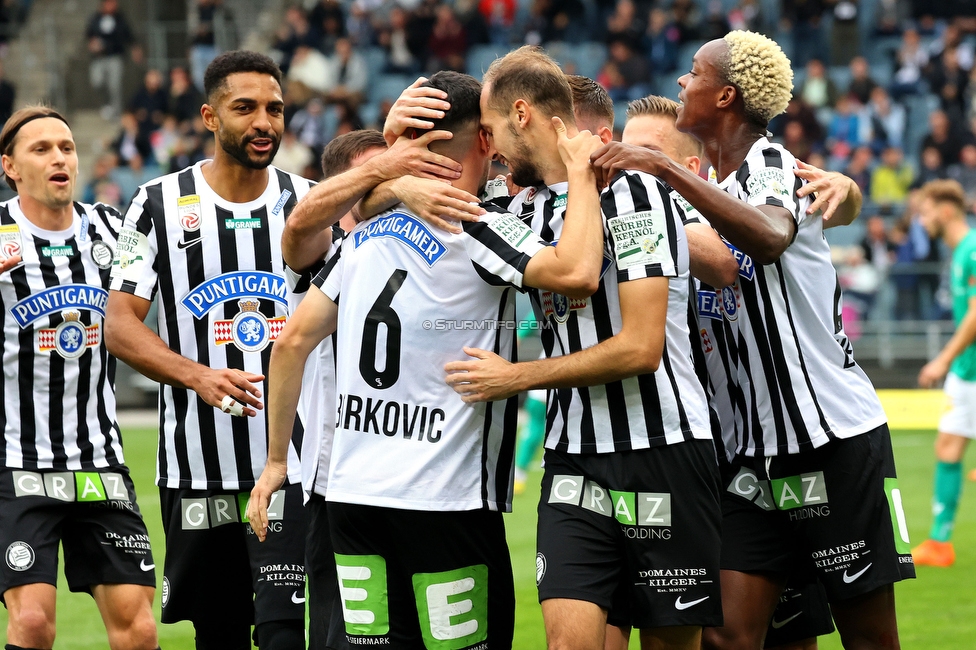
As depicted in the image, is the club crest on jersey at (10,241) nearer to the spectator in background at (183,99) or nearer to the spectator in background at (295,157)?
the spectator in background at (295,157)

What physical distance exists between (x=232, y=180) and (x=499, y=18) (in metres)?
17.6

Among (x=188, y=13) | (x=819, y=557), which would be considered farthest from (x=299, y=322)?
(x=188, y=13)

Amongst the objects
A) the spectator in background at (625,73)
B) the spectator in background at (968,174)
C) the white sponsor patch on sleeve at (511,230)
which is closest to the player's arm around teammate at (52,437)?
the white sponsor patch on sleeve at (511,230)

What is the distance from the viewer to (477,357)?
3.84m

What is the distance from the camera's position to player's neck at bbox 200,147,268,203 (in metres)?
5.14

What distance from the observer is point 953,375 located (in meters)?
8.98

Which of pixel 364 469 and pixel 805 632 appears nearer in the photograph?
pixel 364 469

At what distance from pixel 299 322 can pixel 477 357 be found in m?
0.68

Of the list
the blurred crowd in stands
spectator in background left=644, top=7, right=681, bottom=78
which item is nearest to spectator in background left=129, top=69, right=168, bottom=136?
the blurred crowd in stands

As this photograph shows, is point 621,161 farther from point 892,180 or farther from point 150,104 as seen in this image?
point 150,104

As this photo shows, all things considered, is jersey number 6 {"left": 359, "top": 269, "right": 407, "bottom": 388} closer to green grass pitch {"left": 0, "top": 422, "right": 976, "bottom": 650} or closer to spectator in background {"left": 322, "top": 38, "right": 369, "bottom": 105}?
green grass pitch {"left": 0, "top": 422, "right": 976, "bottom": 650}

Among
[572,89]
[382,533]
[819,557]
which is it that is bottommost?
[819,557]

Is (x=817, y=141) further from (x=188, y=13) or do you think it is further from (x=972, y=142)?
(x=188, y=13)

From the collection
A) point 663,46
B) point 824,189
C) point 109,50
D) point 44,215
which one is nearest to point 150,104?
point 109,50
